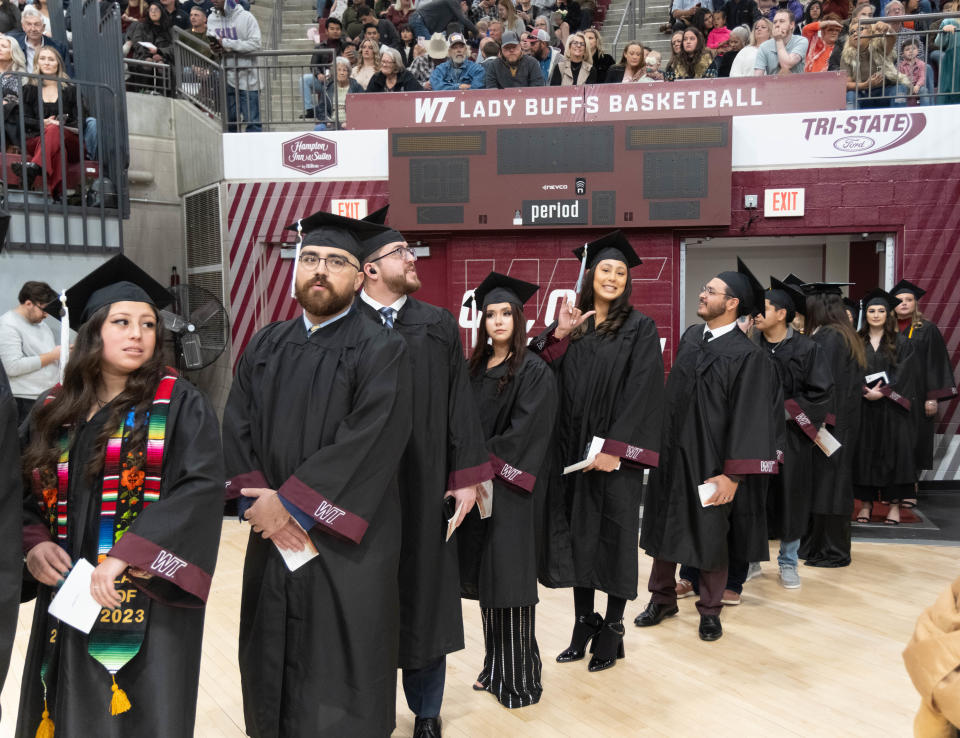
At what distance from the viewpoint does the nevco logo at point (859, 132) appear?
7.82 meters

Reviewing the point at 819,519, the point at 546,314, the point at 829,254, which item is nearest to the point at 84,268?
the point at 546,314

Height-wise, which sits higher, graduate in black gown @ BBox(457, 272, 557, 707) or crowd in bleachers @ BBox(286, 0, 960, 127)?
crowd in bleachers @ BBox(286, 0, 960, 127)

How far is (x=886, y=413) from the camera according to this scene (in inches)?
276

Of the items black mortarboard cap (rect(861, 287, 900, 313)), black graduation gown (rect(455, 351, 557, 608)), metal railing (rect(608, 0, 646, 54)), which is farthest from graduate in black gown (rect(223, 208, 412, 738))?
metal railing (rect(608, 0, 646, 54))

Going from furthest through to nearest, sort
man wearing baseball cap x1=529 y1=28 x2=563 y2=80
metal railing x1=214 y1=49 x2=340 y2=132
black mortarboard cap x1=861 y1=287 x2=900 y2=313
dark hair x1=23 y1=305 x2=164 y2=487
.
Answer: man wearing baseball cap x1=529 y1=28 x2=563 y2=80 → metal railing x1=214 y1=49 x2=340 y2=132 → black mortarboard cap x1=861 y1=287 x2=900 y2=313 → dark hair x1=23 y1=305 x2=164 y2=487

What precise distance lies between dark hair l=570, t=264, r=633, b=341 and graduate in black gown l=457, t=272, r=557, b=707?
0.44 m

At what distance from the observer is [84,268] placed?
6852 millimetres

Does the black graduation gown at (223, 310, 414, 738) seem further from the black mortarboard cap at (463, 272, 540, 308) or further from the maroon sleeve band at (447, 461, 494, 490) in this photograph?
the black mortarboard cap at (463, 272, 540, 308)

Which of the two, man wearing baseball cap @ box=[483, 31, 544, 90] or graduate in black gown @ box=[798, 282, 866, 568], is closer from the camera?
graduate in black gown @ box=[798, 282, 866, 568]

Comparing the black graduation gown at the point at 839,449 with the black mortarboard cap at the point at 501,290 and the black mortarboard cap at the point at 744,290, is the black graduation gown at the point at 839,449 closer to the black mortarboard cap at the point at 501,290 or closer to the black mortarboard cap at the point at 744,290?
the black mortarboard cap at the point at 744,290

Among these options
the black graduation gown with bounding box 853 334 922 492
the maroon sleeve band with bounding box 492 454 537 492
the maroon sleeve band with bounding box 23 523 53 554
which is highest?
the maroon sleeve band with bounding box 23 523 53 554

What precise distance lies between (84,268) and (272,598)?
5044 mm

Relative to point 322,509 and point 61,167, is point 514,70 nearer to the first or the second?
point 61,167

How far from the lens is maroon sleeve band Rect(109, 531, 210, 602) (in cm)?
225
